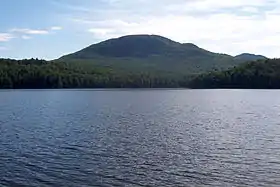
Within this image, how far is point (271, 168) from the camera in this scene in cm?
2722

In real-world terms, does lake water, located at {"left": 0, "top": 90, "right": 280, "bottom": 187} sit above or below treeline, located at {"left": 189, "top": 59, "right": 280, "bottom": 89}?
below

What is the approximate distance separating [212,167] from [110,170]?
19.6 ft

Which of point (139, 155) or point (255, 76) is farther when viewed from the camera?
point (255, 76)

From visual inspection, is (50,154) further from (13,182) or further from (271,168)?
(271,168)

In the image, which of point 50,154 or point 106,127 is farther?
point 106,127

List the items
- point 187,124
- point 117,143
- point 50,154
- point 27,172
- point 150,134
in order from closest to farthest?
point 27,172 < point 50,154 < point 117,143 < point 150,134 < point 187,124

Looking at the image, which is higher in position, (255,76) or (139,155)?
(255,76)

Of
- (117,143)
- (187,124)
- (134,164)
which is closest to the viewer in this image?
(134,164)

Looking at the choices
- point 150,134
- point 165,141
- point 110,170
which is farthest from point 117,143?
point 110,170

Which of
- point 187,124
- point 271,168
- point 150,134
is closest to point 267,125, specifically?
point 187,124

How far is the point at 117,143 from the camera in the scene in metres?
37.3

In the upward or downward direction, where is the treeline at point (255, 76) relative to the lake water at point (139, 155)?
upward

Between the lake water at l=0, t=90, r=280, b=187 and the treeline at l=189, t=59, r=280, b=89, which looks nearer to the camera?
the lake water at l=0, t=90, r=280, b=187

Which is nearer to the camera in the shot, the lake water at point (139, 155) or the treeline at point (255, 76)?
the lake water at point (139, 155)
